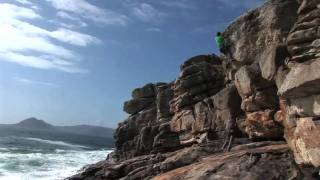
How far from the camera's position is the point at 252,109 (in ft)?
80.1

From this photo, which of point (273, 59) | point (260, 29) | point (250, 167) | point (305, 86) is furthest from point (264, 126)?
point (305, 86)

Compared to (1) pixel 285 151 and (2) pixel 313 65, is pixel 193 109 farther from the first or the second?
(2) pixel 313 65

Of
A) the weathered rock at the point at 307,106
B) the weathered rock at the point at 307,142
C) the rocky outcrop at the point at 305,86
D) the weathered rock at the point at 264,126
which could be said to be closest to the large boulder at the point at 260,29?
the weathered rock at the point at 264,126

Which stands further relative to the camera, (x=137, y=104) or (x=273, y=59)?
(x=137, y=104)

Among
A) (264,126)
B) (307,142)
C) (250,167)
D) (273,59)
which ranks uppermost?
(273,59)

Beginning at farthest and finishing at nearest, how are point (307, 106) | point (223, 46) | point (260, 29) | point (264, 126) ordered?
point (223, 46) → point (260, 29) → point (264, 126) → point (307, 106)

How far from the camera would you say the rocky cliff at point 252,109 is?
16.7m

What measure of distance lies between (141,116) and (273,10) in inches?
1294

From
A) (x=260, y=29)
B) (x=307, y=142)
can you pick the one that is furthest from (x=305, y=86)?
(x=260, y=29)

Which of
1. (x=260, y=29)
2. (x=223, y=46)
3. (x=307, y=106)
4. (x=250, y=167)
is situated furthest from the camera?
(x=223, y=46)

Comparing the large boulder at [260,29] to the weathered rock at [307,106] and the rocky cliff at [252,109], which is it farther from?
the weathered rock at [307,106]

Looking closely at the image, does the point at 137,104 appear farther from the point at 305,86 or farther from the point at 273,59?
the point at 305,86

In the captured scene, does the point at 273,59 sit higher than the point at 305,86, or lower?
higher

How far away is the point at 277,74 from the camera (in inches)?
773
